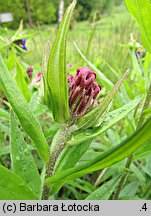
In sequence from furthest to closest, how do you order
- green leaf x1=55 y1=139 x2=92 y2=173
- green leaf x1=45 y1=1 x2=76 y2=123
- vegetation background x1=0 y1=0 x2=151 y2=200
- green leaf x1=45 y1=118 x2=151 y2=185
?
vegetation background x1=0 y1=0 x2=151 y2=200, green leaf x1=55 y1=139 x2=92 y2=173, green leaf x1=45 y1=1 x2=76 y2=123, green leaf x1=45 y1=118 x2=151 y2=185

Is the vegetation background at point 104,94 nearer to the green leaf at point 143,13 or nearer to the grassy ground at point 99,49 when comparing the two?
the grassy ground at point 99,49

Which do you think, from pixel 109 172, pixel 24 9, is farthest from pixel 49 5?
pixel 109 172

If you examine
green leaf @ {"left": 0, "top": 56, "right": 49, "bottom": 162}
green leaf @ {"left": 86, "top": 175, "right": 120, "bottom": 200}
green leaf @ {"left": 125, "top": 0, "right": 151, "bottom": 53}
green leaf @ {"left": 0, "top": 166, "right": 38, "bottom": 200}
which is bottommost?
green leaf @ {"left": 86, "top": 175, "right": 120, "bottom": 200}

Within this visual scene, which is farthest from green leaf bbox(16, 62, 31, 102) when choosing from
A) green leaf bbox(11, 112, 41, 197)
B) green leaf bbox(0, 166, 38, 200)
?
green leaf bbox(0, 166, 38, 200)

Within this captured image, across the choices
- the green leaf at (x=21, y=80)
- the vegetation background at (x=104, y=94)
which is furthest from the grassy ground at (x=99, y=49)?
the green leaf at (x=21, y=80)

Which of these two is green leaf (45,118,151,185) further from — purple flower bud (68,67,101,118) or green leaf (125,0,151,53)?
green leaf (125,0,151,53)
